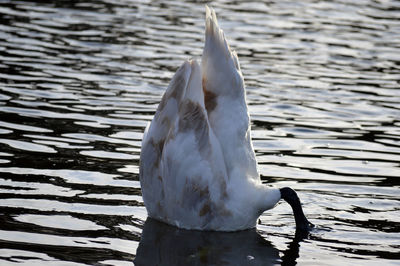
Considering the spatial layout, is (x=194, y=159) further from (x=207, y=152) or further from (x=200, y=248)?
(x=200, y=248)

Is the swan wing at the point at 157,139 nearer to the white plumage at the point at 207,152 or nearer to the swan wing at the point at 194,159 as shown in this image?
the white plumage at the point at 207,152

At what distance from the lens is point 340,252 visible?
20.8ft

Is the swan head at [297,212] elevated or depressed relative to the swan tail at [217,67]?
depressed

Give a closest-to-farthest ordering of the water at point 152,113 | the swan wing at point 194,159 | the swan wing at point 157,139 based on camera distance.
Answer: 1. the water at point 152,113
2. the swan wing at point 194,159
3. the swan wing at point 157,139

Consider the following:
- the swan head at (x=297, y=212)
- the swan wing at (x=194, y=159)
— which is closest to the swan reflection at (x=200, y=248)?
the swan wing at (x=194, y=159)

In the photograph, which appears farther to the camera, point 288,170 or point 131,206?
point 288,170

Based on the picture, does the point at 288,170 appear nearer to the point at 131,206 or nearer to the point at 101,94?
the point at 131,206

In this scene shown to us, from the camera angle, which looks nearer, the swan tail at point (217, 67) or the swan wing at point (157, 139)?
the swan tail at point (217, 67)

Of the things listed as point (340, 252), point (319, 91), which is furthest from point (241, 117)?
point (319, 91)

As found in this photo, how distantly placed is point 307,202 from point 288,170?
94 centimetres

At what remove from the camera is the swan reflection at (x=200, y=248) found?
612cm

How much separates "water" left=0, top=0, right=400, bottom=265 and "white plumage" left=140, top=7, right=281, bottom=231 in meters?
0.19

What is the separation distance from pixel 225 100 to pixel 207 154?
461 millimetres

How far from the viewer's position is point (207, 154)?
6578 millimetres
